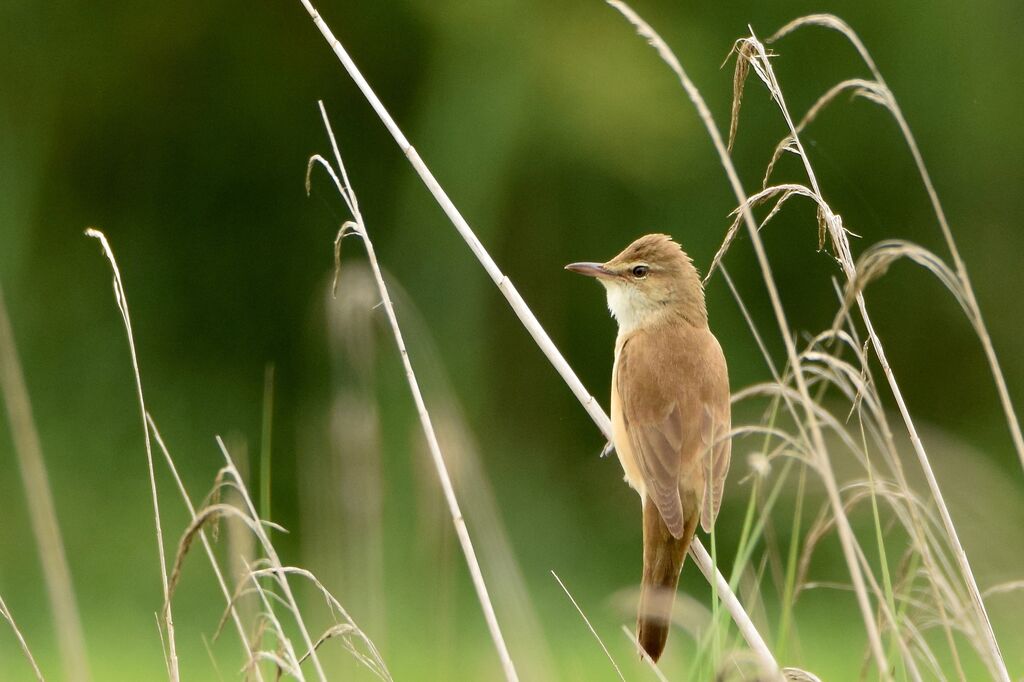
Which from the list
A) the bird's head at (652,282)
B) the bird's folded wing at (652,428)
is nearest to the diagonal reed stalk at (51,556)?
the bird's folded wing at (652,428)

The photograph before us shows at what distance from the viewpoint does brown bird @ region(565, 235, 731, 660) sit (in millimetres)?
2512

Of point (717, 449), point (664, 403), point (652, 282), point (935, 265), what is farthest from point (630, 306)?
point (935, 265)

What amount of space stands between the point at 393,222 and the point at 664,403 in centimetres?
413

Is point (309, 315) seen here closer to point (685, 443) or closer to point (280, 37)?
point (280, 37)

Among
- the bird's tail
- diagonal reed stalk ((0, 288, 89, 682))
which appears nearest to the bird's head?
the bird's tail

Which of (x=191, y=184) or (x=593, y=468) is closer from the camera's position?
(x=593, y=468)

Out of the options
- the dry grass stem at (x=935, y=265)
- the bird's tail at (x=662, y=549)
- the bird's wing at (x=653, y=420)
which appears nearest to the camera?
the dry grass stem at (x=935, y=265)

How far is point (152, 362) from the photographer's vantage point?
269 inches

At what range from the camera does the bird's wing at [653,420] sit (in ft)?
8.59

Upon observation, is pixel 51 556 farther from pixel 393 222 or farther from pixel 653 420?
pixel 393 222

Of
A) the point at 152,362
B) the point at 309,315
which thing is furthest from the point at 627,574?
the point at 152,362

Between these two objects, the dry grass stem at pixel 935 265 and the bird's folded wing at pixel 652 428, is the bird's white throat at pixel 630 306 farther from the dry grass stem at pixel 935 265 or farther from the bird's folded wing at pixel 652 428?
the dry grass stem at pixel 935 265

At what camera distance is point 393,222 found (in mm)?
6734

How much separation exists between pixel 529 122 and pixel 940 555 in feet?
16.9
